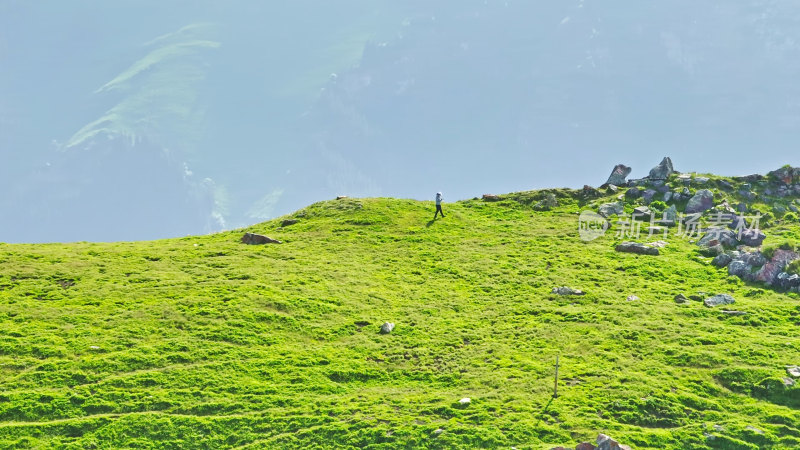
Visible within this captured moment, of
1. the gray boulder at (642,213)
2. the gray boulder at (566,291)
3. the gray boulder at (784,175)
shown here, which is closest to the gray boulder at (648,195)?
the gray boulder at (642,213)

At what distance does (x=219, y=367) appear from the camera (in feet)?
111

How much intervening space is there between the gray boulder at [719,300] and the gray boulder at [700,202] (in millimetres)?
17750

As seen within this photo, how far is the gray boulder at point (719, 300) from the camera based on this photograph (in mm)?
40031

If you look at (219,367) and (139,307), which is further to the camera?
(139,307)

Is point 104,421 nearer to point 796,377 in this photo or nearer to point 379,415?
point 379,415

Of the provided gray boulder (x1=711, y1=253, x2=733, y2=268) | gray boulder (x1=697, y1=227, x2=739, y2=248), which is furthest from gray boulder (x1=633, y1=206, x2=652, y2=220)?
gray boulder (x1=711, y1=253, x2=733, y2=268)

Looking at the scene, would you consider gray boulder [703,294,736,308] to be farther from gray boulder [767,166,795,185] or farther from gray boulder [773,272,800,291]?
gray boulder [767,166,795,185]

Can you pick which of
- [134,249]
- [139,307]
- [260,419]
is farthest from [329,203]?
[260,419]

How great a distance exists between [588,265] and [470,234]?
11810 millimetres

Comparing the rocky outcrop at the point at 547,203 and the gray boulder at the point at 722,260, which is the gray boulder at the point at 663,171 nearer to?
the rocky outcrop at the point at 547,203

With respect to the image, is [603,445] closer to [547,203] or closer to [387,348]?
[387,348]

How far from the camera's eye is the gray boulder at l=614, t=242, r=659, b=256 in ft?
162

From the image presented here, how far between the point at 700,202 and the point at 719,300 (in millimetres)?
19071

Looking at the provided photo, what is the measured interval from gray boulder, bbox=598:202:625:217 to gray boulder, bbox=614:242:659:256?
7693mm
